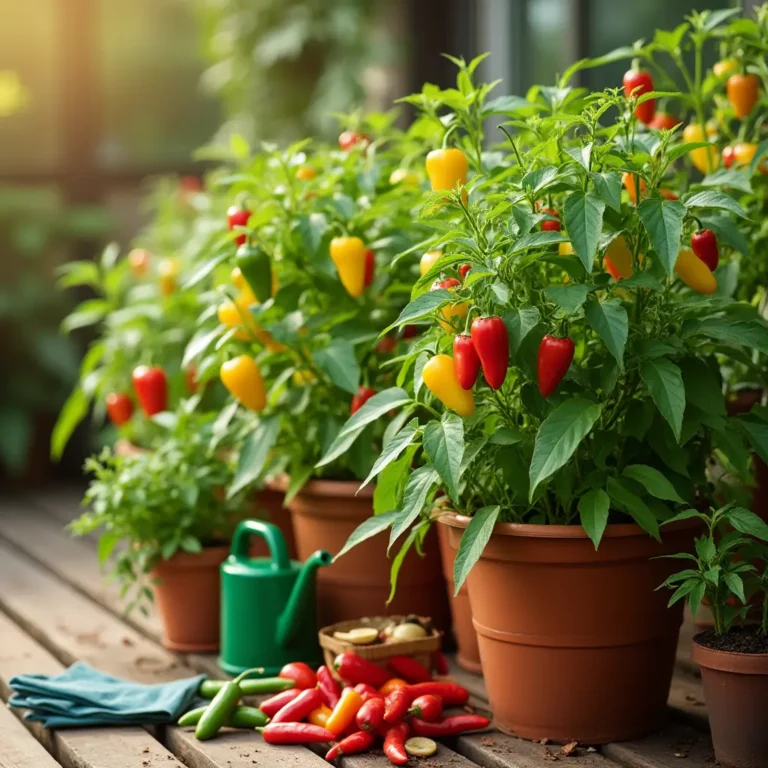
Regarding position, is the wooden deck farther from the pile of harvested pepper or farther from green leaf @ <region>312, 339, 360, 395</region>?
green leaf @ <region>312, 339, 360, 395</region>

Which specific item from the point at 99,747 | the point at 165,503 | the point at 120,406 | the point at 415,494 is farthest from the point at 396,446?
the point at 120,406

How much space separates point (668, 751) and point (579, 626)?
0.76 feet

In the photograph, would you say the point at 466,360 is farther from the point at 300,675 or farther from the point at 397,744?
the point at 300,675

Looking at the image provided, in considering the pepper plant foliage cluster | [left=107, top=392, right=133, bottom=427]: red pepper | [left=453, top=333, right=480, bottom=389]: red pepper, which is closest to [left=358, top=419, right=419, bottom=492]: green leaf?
the pepper plant foliage cluster

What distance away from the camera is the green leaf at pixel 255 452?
7.95 feet

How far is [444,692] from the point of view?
7.16 ft

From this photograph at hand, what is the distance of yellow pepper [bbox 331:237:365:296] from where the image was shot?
231 cm

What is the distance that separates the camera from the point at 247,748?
2062 mm

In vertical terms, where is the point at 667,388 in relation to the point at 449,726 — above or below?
above

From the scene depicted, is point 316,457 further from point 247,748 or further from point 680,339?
point 680,339

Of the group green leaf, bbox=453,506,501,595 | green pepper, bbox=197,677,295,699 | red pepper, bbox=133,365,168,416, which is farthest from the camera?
red pepper, bbox=133,365,168,416

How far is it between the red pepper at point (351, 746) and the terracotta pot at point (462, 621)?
1.28ft

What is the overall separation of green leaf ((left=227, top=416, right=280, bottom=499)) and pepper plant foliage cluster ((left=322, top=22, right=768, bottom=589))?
34 cm

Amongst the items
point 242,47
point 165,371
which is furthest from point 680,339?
point 242,47
